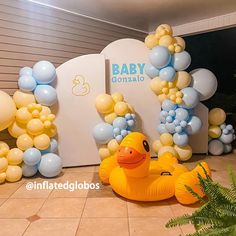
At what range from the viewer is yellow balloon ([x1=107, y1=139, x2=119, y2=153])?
3764 mm

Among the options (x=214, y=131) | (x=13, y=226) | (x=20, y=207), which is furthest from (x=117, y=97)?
(x=13, y=226)

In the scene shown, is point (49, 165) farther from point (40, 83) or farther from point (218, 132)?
point (218, 132)

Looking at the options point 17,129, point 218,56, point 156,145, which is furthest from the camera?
point 218,56

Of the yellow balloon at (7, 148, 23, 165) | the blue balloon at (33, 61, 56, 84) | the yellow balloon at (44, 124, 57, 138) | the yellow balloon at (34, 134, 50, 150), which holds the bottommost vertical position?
the yellow balloon at (7, 148, 23, 165)

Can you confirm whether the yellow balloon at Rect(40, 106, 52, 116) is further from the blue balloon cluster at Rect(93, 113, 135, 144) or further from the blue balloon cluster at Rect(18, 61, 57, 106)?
the blue balloon cluster at Rect(93, 113, 135, 144)

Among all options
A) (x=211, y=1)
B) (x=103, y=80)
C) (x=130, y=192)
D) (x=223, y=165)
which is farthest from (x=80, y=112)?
(x=211, y=1)

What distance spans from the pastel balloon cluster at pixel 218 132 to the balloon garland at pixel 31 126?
2661mm

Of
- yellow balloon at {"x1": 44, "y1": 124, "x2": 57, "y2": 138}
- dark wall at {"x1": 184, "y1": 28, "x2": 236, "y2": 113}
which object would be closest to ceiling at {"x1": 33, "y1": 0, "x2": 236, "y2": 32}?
dark wall at {"x1": 184, "y1": 28, "x2": 236, "y2": 113}

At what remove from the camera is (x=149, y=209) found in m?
2.76

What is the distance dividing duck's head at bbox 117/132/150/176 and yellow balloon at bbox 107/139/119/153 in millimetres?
996

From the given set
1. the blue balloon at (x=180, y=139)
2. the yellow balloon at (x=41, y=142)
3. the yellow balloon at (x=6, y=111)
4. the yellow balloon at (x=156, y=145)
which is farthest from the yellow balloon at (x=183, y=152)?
the yellow balloon at (x=6, y=111)

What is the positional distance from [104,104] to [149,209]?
1655 millimetres

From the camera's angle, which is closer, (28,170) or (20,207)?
(20,207)

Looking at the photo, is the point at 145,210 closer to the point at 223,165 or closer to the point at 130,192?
the point at 130,192
